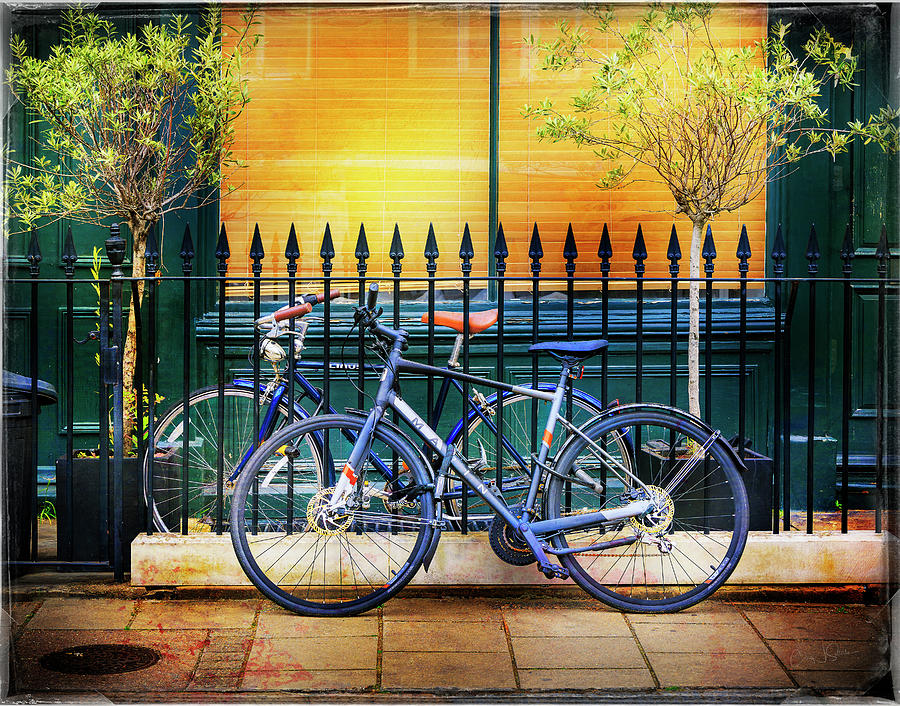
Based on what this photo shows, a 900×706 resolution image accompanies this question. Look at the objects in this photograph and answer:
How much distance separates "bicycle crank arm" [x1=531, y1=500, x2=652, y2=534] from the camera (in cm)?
417

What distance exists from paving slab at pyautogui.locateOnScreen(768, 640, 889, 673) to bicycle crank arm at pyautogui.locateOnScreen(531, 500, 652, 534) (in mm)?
799

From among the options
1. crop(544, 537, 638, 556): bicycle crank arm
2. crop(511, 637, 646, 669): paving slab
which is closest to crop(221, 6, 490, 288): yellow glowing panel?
crop(544, 537, 638, 556): bicycle crank arm

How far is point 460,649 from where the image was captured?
154 inches

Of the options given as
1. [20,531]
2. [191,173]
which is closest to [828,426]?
[191,173]

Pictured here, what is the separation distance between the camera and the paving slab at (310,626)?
13.2ft

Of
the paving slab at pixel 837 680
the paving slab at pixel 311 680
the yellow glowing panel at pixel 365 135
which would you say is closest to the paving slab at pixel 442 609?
the paving slab at pixel 311 680

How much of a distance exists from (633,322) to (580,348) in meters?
1.93

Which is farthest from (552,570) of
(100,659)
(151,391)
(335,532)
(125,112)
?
(125,112)

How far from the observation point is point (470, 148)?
6117mm

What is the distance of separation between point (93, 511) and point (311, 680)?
1799 millimetres

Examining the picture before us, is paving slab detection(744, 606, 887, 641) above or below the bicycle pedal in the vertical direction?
below

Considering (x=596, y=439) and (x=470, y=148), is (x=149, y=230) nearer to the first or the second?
(x=470, y=148)

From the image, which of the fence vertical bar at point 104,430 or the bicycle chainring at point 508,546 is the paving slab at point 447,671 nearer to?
the bicycle chainring at point 508,546

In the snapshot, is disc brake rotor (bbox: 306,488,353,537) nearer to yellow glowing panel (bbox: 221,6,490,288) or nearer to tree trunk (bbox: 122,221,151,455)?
tree trunk (bbox: 122,221,151,455)
